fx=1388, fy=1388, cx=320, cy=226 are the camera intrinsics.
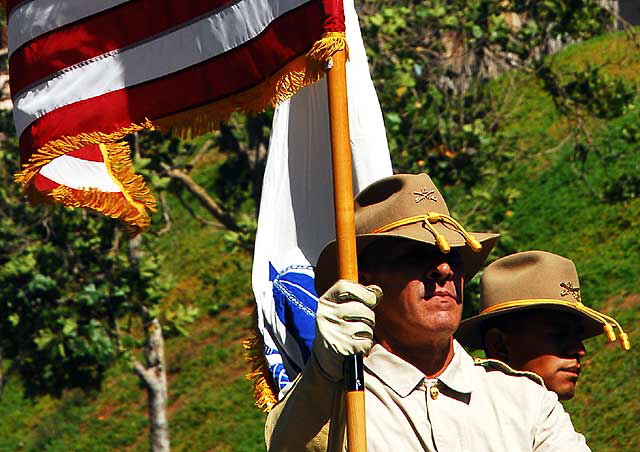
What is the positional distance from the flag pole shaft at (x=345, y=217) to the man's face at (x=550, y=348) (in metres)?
1.26

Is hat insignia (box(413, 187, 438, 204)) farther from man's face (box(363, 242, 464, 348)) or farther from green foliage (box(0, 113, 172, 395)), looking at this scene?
green foliage (box(0, 113, 172, 395))

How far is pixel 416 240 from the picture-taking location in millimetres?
3863

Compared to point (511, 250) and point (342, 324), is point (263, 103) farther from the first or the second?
point (511, 250)

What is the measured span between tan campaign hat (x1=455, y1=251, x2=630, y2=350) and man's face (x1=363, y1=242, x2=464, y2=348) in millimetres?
959

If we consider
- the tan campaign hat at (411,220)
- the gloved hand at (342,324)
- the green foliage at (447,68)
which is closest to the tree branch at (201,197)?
the green foliage at (447,68)

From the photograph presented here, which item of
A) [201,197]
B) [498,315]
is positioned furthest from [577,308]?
[201,197]

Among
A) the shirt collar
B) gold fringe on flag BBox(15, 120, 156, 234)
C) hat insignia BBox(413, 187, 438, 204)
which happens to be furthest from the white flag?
the shirt collar

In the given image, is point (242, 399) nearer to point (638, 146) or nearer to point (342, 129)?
point (638, 146)

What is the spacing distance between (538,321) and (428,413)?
46.6 inches

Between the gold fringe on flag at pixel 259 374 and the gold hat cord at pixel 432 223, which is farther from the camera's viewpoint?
the gold fringe on flag at pixel 259 374

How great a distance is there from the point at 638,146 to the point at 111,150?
14.8 metres

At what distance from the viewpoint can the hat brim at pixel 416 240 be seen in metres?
3.91

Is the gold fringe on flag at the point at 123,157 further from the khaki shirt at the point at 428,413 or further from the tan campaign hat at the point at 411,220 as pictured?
the khaki shirt at the point at 428,413

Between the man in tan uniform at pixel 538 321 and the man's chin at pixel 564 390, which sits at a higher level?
the man in tan uniform at pixel 538 321
